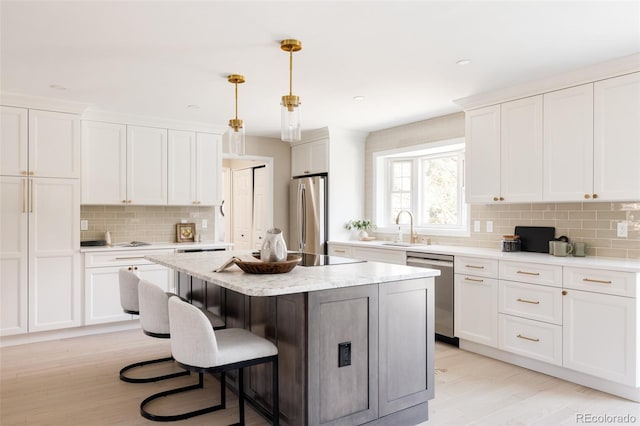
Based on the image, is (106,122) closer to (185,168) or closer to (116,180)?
(116,180)

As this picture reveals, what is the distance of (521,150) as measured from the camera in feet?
12.4

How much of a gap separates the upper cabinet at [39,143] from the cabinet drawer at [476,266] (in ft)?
13.1

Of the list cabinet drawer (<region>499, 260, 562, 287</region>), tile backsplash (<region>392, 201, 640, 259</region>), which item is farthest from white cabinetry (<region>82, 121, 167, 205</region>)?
cabinet drawer (<region>499, 260, 562, 287</region>)

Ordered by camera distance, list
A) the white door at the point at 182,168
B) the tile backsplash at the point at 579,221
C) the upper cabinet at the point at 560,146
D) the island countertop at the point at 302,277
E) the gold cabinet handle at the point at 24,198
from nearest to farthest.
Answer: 1. the island countertop at the point at 302,277
2. the upper cabinet at the point at 560,146
3. the tile backsplash at the point at 579,221
4. the gold cabinet handle at the point at 24,198
5. the white door at the point at 182,168

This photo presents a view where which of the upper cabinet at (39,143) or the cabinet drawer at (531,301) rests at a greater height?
the upper cabinet at (39,143)

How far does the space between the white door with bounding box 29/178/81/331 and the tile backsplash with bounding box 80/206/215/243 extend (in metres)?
0.54

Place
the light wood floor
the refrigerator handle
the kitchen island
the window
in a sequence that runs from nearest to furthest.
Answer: the kitchen island → the light wood floor → the window → the refrigerator handle

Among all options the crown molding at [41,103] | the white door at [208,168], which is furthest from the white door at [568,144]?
the crown molding at [41,103]

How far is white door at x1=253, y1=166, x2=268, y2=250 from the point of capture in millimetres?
6488

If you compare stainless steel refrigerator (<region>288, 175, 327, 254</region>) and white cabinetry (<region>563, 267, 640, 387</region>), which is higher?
stainless steel refrigerator (<region>288, 175, 327, 254</region>)

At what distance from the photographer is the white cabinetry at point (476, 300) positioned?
372cm

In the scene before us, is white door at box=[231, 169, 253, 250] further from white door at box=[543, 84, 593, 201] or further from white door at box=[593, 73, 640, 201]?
white door at box=[593, 73, 640, 201]

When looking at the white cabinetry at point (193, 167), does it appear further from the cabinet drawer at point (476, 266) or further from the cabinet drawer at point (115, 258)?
the cabinet drawer at point (476, 266)

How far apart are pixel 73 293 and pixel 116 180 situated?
4.29 feet
